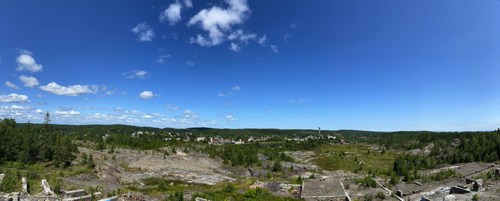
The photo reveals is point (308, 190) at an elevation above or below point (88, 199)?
below

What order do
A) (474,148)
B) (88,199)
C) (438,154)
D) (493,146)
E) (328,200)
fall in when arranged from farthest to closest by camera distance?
(438,154) → (474,148) → (493,146) → (328,200) → (88,199)

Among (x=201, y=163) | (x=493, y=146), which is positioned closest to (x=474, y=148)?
(x=493, y=146)

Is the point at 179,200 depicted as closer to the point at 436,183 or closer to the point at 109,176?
the point at 109,176

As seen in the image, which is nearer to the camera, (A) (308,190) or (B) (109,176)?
(A) (308,190)

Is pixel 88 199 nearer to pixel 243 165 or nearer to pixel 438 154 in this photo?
pixel 243 165

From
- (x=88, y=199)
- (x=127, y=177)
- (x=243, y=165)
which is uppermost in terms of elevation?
(x=88, y=199)

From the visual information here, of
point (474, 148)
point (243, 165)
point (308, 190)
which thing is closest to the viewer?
point (308, 190)

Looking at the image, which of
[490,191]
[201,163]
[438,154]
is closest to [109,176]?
[201,163]
